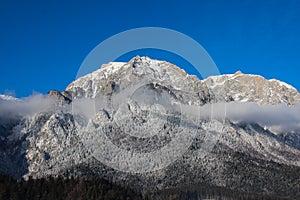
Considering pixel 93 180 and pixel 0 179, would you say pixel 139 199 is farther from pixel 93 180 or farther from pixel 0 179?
pixel 0 179

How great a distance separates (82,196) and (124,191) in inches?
1056

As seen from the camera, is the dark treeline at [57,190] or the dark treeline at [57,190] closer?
the dark treeline at [57,190]

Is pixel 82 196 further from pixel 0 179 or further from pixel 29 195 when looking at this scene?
pixel 0 179

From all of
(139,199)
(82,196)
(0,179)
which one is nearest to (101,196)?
(82,196)

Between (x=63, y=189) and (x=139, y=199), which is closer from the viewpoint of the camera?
(x=63, y=189)

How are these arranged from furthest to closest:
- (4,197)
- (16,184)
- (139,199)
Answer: (139,199) < (16,184) < (4,197)

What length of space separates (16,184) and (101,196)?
27.6 m

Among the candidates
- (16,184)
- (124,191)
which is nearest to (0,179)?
(16,184)

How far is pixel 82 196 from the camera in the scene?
528 feet

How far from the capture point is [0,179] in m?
162

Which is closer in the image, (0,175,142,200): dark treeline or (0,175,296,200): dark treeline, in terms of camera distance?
(0,175,296,200): dark treeline

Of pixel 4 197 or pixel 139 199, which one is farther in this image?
pixel 139 199

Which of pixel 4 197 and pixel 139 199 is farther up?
pixel 139 199

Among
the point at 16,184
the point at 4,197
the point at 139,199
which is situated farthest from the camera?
the point at 139,199
